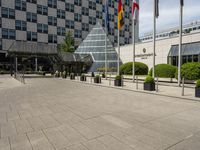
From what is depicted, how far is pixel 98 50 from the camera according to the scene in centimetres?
4291

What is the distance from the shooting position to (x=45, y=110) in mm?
8062

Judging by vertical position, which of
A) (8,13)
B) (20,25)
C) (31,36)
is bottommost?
(31,36)

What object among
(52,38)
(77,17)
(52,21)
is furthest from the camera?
(77,17)

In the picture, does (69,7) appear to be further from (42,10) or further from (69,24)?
(42,10)

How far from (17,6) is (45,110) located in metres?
49.9

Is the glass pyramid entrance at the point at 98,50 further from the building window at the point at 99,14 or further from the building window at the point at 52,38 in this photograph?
the building window at the point at 99,14

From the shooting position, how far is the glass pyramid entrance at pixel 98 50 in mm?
40787

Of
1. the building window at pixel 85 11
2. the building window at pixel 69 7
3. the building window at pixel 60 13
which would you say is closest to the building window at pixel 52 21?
the building window at pixel 60 13

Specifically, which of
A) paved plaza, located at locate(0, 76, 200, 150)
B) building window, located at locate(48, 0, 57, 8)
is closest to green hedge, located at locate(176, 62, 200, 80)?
paved plaza, located at locate(0, 76, 200, 150)

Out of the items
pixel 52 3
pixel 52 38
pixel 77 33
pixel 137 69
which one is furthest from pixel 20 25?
pixel 137 69

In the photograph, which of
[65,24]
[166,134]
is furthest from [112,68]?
[166,134]

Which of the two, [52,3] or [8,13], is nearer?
[8,13]

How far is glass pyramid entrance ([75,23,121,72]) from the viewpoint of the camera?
40.8 meters

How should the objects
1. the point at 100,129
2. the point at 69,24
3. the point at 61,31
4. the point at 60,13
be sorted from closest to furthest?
1. the point at 100,129
2. the point at 60,13
3. the point at 61,31
4. the point at 69,24
